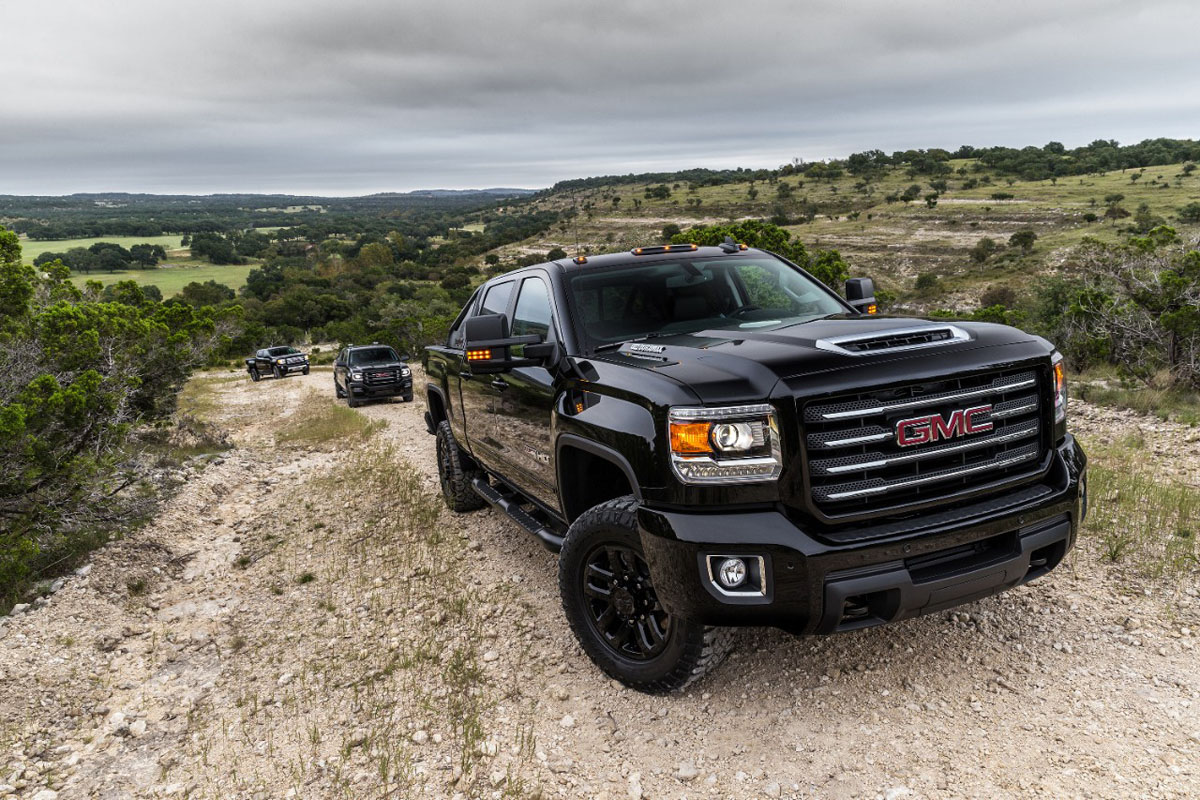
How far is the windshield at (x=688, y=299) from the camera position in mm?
4180

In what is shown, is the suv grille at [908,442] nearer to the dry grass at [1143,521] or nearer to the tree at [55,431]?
the dry grass at [1143,521]

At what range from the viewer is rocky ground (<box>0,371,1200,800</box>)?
2908 mm

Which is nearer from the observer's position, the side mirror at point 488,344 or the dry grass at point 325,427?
the side mirror at point 488,344

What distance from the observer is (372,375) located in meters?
17.1

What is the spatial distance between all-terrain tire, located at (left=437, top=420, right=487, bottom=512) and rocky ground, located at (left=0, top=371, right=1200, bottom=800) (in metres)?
0.94

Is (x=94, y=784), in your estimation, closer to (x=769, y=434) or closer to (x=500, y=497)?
(x=500, y=497)

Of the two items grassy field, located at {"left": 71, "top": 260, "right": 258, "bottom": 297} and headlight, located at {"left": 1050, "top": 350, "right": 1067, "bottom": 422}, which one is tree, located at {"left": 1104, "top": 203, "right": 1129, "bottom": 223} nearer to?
headlight, located at {"left": 1050, "top": 350, "right": 1067, "bottom": 422}

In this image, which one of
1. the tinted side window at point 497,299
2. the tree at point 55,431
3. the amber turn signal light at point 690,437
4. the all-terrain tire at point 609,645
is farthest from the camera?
the tree at point 55,431

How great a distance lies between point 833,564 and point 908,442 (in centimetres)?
58

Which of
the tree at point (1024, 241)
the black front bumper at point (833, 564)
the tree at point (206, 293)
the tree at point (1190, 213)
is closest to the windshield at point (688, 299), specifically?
the black front bumper at point (833, 564)

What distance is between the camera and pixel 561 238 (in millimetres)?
80812

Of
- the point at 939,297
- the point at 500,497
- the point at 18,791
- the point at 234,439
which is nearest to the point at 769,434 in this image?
the point at 500,497

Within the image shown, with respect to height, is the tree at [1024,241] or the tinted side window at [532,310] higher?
the tree at [1024,241]

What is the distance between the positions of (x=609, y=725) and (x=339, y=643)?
1952 millimetres
